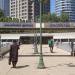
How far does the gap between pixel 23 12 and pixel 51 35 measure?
73301mm

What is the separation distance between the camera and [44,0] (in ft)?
63.9

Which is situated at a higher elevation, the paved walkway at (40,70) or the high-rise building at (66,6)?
the high-rise building at (66,6)

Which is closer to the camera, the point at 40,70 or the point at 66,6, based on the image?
the point at 40,70

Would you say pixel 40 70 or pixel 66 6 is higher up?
pixel 66 6

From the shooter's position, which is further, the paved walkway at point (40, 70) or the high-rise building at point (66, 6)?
the high-rise building at point (66, 6)

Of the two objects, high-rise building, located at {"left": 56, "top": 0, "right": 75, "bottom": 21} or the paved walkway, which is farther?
high-rise building, located at {"left": 56, "top": 0, "right": 75, "bottom": 21}

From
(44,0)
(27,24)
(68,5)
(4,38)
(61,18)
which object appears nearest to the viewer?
(44,0)

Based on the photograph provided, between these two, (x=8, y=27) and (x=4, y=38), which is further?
(x=8, y=27)

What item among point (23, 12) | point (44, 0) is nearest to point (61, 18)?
point (23, 12)

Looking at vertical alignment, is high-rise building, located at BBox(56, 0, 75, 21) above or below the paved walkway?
above

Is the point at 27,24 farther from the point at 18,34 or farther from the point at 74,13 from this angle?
the point at 74,13

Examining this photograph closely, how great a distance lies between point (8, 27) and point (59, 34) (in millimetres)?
→ 19987

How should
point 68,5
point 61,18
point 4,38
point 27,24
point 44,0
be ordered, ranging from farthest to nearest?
point 68,5
point 61,18
point 27,24
point 4,38
point 44,0

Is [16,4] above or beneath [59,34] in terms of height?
above
